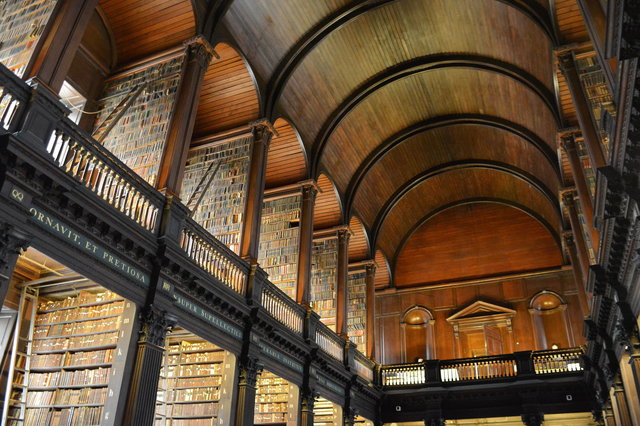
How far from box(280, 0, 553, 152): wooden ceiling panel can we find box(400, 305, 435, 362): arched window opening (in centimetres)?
797

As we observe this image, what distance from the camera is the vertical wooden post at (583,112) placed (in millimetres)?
7531

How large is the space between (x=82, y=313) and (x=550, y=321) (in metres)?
13.8

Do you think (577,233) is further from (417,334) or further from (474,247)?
(417,334)

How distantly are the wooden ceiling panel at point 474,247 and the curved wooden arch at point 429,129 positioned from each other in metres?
4.70

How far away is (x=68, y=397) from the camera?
7.28 meters

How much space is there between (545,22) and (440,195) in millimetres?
9684

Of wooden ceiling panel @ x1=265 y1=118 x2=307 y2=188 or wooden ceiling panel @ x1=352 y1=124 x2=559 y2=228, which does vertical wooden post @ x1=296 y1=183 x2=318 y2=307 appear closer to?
wooden ceiling panel @ x1=265 y1=118 x2=307 y2=188

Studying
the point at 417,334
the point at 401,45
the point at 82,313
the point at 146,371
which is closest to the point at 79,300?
the point at 82,313

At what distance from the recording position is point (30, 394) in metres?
7.52

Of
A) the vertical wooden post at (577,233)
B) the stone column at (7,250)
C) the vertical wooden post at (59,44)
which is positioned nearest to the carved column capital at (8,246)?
the stone column at (7,250)

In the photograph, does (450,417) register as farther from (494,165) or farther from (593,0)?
(593,0)

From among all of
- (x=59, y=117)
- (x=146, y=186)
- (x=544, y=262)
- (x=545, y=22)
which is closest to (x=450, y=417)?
(x=544, y=262)

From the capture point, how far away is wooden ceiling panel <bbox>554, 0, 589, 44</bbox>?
9297 millimetres

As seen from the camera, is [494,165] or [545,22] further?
A: [494,165]
